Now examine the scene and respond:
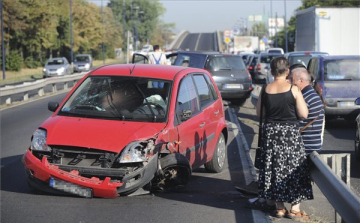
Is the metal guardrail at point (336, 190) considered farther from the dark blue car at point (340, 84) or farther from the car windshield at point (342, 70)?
the car windshield at point (342, 70)

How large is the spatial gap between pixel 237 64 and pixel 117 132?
45.0 ft

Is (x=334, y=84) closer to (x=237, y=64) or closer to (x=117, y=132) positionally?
(x=237, y=64)

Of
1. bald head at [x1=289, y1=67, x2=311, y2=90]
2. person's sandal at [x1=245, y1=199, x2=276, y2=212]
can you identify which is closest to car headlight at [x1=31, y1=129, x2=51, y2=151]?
person's sandal at [x1=245, y1=199, x2=276, y2=212]

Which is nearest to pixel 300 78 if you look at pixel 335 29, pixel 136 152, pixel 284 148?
pixel 284 148

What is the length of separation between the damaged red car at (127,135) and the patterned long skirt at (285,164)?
55.2 inches

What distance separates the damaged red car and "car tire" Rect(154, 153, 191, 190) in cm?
1

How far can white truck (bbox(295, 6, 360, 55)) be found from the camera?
27.2m

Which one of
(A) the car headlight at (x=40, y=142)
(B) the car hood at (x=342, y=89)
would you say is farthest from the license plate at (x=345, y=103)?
(A) the car headlight at (x=40, y=142)

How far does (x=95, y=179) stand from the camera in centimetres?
675

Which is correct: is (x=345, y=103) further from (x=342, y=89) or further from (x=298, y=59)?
(x=298, y=59)

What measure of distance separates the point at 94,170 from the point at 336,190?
9.45ft

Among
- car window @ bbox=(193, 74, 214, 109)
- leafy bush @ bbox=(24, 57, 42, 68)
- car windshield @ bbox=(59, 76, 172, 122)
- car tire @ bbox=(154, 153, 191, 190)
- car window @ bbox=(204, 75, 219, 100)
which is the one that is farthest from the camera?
leafy bush @ bbox=(24, 57, 42, 68)

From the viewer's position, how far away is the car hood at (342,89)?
1473 cm

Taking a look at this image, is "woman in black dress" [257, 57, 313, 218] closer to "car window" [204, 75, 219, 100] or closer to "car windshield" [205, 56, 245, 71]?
"car window" [204, 75, 219, 100]
